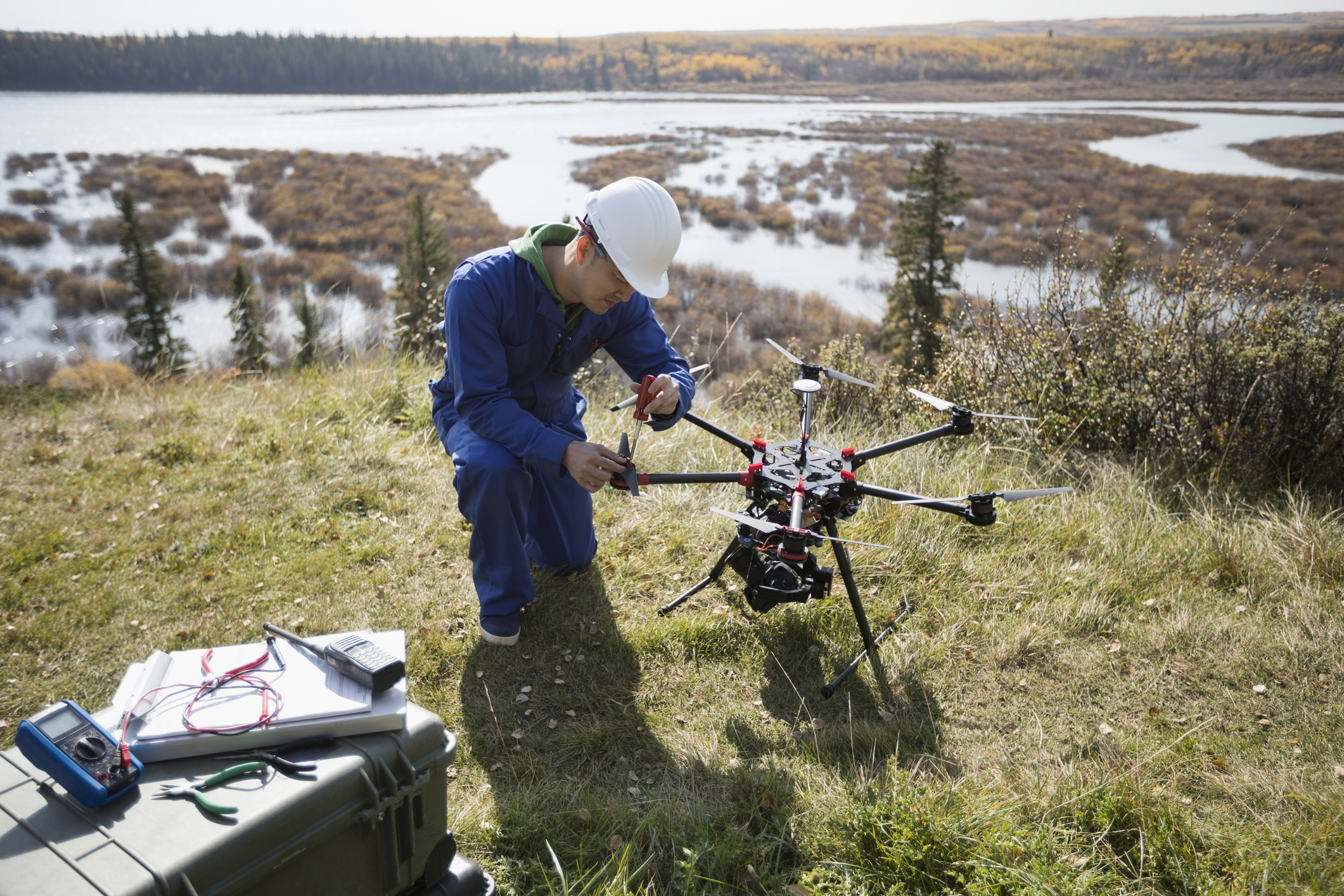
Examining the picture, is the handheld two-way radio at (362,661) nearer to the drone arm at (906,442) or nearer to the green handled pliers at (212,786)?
the green handled pliers at (212,786)

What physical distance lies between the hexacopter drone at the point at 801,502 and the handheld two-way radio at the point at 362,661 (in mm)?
927

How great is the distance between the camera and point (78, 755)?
4.93ft

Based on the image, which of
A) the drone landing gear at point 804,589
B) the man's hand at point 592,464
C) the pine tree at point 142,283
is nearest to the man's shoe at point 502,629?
the drone landing gear at point 804,589

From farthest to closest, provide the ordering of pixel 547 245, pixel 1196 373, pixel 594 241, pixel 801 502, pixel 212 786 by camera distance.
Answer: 1. pixel 1196 373
2. pixel 547 245
3. pixel 594 241
4. pixel 801 502
5. pixel 212 786

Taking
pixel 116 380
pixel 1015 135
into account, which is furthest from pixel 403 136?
pixel 116 380

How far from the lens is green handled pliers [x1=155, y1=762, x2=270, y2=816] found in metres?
1.53

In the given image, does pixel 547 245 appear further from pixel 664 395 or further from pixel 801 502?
pixel 801 502

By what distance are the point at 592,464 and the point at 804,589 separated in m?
0.89

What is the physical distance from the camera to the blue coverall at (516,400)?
293cm

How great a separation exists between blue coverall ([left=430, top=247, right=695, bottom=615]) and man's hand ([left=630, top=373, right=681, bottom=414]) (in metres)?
0.11

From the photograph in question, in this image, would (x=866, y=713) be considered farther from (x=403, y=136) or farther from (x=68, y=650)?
(x=403, y=136)

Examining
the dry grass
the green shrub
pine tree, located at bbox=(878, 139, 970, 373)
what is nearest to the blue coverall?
the green shrub

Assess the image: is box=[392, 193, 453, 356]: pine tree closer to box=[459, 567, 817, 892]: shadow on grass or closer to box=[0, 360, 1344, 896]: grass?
box=[0, 360, 1344, 896]: grass

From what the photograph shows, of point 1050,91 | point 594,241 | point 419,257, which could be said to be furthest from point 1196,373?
point 1050,91
